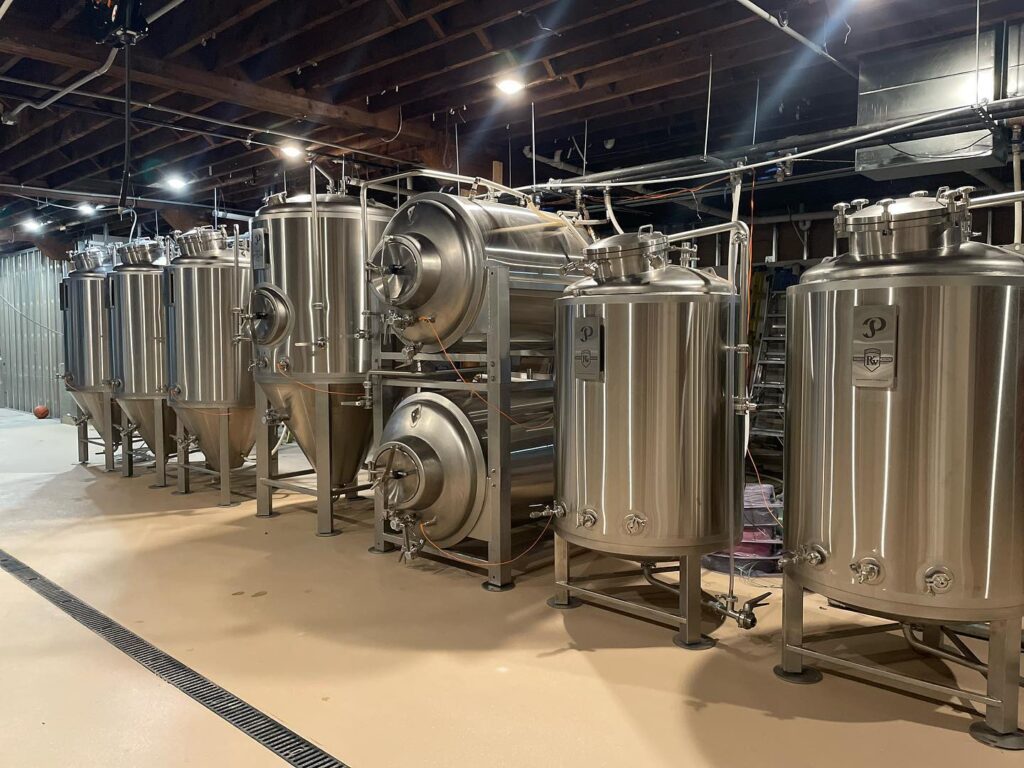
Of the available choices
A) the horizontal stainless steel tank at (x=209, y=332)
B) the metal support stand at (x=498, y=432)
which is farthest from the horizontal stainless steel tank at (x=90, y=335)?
the metal support stand at (x=498, y=432)

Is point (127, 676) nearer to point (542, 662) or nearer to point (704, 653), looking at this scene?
point (542, 662)

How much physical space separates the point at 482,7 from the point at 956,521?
135 inches

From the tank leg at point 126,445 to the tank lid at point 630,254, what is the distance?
493cm

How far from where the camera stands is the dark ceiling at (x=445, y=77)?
13.3 feet

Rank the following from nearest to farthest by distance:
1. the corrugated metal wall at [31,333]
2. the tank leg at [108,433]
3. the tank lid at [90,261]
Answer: the tank leg at [108,433] < the tank lid at [90,261] < the corrugated metal wall at [31,333]

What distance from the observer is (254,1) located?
4012 millimetres

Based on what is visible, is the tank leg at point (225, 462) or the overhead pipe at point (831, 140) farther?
the tank leg at point (225, 462)

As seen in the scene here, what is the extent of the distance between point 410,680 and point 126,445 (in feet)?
15.5

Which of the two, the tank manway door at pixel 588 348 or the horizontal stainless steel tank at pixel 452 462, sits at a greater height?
the tank manway door at pixel 588 348

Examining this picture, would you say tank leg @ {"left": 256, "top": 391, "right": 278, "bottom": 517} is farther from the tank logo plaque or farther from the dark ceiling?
the tank logo plaque

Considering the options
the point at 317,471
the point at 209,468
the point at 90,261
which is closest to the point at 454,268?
the point at 317,471

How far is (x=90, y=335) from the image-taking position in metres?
6.73

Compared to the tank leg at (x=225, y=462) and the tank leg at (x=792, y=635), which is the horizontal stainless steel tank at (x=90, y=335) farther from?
the tank leg at (x=792, y=635)

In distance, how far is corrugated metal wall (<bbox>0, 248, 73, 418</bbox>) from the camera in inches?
435
